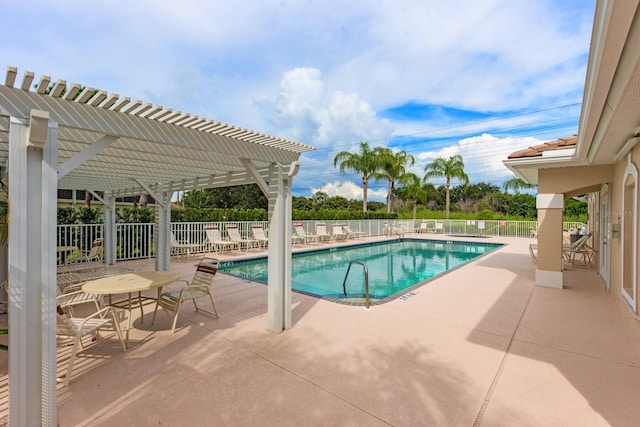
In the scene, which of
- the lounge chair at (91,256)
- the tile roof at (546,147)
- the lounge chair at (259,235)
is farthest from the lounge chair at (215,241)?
the tile roof at (546,147)

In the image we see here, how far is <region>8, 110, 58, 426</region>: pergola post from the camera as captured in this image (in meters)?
2.18

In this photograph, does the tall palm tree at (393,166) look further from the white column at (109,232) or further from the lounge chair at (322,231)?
the white column at (109,232)

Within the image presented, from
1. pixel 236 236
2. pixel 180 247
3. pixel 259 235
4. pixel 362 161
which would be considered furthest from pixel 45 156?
pixel 362 161

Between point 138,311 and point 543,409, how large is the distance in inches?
220

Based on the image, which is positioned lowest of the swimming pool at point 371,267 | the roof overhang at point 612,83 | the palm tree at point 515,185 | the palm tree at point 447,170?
the swimming pool at point 371,267

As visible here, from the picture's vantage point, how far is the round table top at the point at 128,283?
3824mm

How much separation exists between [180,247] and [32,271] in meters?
9.23

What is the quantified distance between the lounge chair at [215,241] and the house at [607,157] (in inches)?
390

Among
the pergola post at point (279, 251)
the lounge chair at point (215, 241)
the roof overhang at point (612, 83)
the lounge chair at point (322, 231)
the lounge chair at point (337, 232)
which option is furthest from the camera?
the lounge chair at point (337, 232)

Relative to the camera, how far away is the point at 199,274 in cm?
504

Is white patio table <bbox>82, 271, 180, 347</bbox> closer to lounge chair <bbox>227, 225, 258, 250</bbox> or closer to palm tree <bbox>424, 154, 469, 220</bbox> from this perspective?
lounge chair <bbox>227, 225, 258, 250</bbox>

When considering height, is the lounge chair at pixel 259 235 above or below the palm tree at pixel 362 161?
below

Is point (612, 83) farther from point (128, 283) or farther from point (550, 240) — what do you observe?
point (128, 283)

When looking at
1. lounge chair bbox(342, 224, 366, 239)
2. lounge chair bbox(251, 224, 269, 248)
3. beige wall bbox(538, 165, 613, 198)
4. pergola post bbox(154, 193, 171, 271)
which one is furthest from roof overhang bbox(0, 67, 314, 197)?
lounge chair bbox(342, 224, 366, 239)
